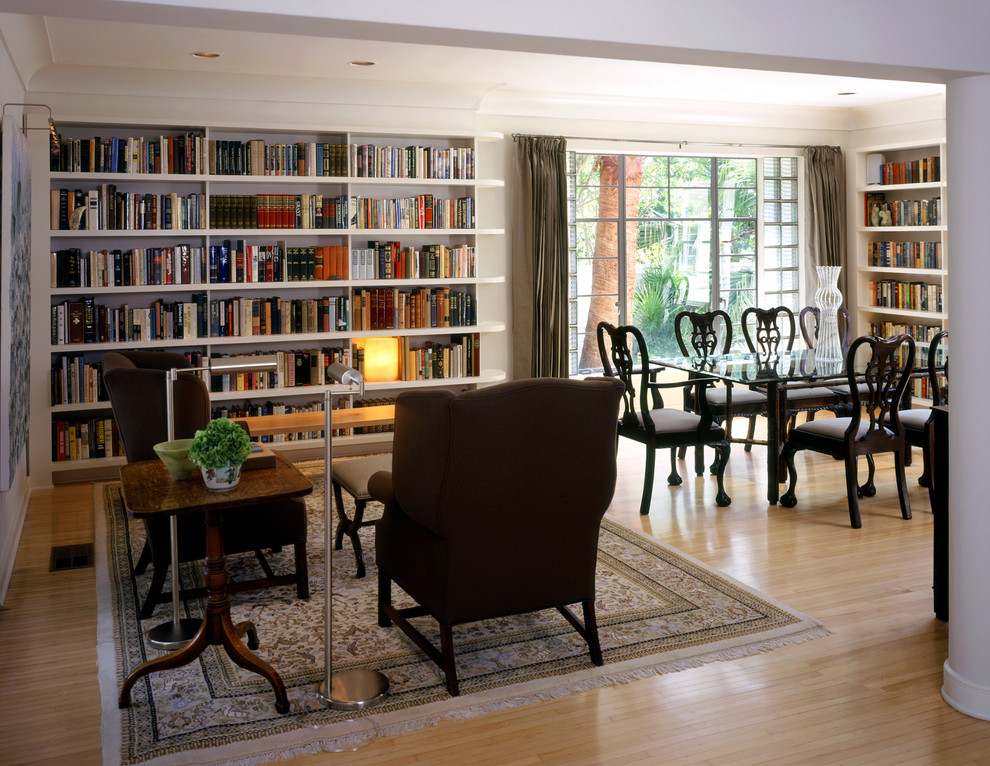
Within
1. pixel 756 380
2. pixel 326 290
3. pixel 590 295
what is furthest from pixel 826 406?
pixel 326 290

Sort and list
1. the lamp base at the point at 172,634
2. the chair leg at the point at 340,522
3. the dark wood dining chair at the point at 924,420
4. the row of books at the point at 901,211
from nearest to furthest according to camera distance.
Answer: the lamp base at the point at 172,634 → the chair leg at the point at 340,522 → the dark wood dining chair at the point at 924,420 → the row of books at the point at 901,211

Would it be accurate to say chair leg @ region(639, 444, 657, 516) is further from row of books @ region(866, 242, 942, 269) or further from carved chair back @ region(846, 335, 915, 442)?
row of books @ region(866, 242, 942, 269)

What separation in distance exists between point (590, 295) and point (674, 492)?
3.31 m

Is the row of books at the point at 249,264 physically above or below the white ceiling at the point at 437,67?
below

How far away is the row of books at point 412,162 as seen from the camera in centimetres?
702

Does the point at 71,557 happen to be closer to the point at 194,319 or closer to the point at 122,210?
the point at 194,319

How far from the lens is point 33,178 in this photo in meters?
6.10

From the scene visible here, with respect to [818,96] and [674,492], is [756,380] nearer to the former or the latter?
[674,492]

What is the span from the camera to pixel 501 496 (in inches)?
123

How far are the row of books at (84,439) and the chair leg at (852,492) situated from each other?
4519 mm

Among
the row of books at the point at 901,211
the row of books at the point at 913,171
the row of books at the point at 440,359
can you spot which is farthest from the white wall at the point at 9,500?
the row of books at the point at 901,211

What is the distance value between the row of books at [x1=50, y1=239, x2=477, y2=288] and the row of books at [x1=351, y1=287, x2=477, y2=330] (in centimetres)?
14

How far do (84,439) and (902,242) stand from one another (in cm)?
708

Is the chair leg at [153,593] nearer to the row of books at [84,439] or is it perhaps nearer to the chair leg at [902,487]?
the row of books at [84,439]
